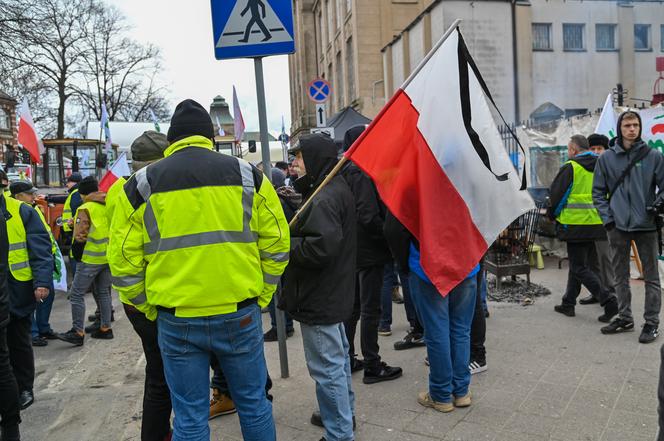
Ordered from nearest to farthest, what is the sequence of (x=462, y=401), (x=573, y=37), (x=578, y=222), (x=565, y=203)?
(x=462, y=401) < (x=578, y=222) < (x=565, y=203) < (x=573, y=37)

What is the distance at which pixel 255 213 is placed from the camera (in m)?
2.80

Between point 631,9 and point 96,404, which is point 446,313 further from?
point 631,9

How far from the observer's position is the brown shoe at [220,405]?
4105 millimetres

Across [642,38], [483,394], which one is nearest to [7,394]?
[483,394]

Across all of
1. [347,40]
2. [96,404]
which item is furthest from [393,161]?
[347,40]

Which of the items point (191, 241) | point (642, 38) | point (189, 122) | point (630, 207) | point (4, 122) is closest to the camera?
point (191, 241)

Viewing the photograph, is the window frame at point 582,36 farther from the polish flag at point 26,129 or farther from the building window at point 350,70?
the polish flag at point 26,129

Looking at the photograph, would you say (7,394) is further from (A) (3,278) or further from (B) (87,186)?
(B) (87,186)

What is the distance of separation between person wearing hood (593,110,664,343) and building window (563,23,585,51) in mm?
29723

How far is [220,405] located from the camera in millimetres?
4125

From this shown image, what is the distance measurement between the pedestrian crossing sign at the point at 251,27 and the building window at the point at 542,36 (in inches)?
1194

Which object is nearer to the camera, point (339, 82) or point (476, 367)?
point (476, 367)

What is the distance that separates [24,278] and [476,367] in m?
3.71

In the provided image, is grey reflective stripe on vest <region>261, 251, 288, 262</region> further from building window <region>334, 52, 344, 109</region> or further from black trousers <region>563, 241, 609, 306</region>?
building window <region>334, 52, 344, 109</region>
